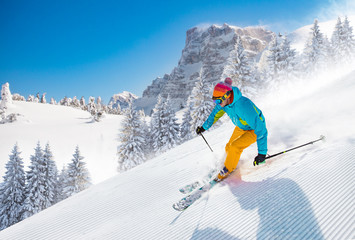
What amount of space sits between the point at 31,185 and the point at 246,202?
2788 centimetres

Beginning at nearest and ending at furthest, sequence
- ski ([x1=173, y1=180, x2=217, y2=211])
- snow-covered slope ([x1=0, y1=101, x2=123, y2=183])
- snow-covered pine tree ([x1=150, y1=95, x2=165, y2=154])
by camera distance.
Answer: ski ([x1=173, y1=180, x2=217, y2=211]), snow-covered pine tree ([x1=150, y1=95, x2=165, y2=154]), snow-covered slope ([x1=0, y1=101, x2=123, y2=183])

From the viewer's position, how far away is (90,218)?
12.8 ft

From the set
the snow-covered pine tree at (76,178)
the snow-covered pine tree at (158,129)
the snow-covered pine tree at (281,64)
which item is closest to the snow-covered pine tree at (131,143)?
the snow-covered pine tree at (158,129)

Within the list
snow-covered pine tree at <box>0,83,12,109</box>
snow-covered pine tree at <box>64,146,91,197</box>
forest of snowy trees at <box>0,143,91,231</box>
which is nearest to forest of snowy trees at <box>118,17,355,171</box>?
snow-covered pine tree at <box>64,146,91,197</box>

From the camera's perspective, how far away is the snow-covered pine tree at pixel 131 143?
77.4ft

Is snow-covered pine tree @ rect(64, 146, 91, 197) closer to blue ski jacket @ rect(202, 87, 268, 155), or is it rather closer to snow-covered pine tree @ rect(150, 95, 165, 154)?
snow-covered pine tree @ rect(150, 95, 165, 154)

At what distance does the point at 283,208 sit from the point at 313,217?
0.34 metres

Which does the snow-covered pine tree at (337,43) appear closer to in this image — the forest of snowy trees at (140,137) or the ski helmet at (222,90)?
the forest of snowy trees at (140,137)

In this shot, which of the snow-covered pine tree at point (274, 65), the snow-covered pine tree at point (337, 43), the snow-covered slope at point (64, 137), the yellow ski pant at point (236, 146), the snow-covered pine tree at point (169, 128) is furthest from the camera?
the snow-covered slope at point (64, 137)

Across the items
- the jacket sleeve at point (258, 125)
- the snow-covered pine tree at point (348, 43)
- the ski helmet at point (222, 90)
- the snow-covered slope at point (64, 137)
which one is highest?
the snow-covered slope at point (64, 137)

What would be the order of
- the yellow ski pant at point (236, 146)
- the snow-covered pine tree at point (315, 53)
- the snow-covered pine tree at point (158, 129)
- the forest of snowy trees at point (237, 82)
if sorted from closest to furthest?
the yellow ski pant at point (236, 146) → the forest of snowy trees at point (237, 82) → the snow-covered pine tree at point (158, 129) → the snow-covered pine tree at point (315, 53)

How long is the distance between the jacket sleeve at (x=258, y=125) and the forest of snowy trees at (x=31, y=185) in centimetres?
2493

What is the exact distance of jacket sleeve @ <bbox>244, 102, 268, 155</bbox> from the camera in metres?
3.37

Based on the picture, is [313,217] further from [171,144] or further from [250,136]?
[171,144]
